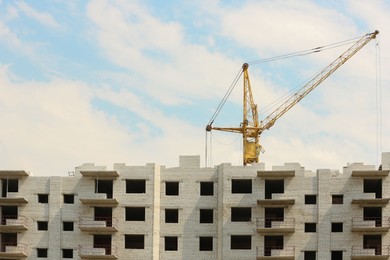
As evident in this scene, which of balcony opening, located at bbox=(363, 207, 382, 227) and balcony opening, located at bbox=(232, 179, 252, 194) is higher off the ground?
balcony opening, located at bbox=(232, 179, 252, 194)

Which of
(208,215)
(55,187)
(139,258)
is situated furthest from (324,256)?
(55,187)

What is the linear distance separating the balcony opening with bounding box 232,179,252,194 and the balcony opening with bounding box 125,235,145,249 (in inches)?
458

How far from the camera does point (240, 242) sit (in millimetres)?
97438

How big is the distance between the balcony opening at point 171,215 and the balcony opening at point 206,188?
3.60m

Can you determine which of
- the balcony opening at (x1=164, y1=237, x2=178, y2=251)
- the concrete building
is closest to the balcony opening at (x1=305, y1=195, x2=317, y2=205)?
the concrete building

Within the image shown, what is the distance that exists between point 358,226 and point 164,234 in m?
21.5

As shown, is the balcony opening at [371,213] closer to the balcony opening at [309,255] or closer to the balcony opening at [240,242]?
the balcony opening at [309,255]

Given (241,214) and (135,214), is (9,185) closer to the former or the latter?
(135,214)

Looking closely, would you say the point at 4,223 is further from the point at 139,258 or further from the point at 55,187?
the point at 139,258

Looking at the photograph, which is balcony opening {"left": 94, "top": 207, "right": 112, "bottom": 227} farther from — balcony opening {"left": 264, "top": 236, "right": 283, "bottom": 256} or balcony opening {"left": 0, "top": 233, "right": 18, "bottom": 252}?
balcony opening {"left": 264, "top": 236, "right": 283, "bottom": 256}

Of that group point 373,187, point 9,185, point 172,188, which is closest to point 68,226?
point 9,185

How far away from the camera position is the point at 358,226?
95.3m

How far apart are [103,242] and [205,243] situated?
11.4m

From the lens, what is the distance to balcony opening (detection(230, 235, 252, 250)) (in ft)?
319
